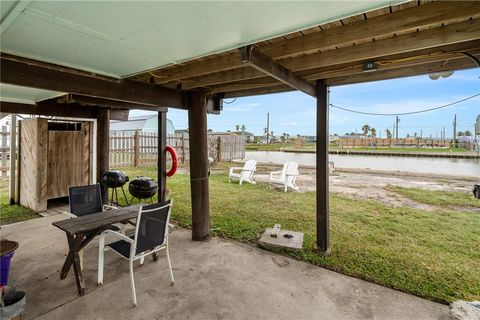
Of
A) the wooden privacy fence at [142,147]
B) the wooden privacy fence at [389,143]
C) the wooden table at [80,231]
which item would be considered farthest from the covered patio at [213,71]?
the wooden privacy fence at [389,143]

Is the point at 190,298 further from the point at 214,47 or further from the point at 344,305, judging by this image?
the point at 214,47

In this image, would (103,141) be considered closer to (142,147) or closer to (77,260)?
(77,260)

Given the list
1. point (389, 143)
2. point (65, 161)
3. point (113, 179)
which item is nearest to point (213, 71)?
point (113, 179)

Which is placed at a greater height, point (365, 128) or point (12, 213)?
point (365, 128)

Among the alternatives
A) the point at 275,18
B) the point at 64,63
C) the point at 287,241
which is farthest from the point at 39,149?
the point at 275,18

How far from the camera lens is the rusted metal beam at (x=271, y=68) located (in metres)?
2.03

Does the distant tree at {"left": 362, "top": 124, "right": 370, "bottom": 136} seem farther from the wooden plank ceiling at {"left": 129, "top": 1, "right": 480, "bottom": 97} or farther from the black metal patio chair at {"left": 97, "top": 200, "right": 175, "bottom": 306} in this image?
the black metal patio chair at {"left": 97, "top": 200, "right": 175, "bottom": 306}

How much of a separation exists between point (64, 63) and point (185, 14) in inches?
65.9

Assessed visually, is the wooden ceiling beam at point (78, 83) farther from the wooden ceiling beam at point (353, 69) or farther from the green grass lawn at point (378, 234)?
the green grass lawn at point (378, 234)

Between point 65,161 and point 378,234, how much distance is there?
21.0 ft

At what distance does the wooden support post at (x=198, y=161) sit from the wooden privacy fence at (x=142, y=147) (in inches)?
304

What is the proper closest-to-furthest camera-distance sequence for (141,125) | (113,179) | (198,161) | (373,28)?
(373,28), (198,161), (113,179), (141,125)

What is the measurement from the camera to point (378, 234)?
397cm

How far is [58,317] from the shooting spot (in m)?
2.10
